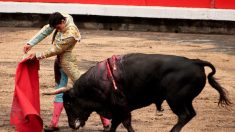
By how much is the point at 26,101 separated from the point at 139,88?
1.21 m

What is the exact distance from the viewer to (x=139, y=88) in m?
6.11

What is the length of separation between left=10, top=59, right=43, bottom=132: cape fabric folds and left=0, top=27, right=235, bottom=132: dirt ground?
388 mm

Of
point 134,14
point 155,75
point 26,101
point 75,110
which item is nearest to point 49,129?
point 26,101

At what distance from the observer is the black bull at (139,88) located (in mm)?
5973

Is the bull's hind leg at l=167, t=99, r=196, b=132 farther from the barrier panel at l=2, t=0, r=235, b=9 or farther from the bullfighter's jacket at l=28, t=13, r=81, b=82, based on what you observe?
the barrier panel at l=2, t=0, r=235, b=9

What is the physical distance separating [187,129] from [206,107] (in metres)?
1.32

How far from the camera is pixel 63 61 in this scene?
6672 mm

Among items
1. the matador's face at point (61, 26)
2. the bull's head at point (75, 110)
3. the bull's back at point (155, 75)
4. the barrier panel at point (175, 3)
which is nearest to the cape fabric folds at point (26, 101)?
the bull's head at point (75, 110)

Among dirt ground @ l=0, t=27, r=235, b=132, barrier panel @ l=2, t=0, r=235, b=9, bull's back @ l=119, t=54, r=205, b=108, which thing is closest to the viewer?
bull's back @ l=119, t=54, r=205, b=108

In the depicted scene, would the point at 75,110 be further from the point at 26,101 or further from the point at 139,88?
the point at 139,88

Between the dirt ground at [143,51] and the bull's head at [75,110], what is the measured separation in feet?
1.78

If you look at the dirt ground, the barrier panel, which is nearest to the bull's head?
the dirt ground

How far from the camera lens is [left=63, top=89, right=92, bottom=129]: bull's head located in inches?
253

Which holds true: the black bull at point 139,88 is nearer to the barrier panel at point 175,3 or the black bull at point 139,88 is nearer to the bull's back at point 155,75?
the bull's back at point 155,75
